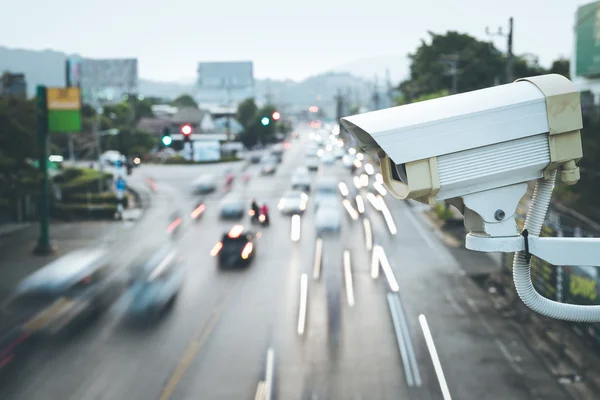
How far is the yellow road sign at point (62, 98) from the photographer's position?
2925 centimetres

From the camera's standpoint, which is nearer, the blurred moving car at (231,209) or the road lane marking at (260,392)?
the road lane marking at (260,392)

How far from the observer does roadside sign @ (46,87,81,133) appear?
96.2 feet

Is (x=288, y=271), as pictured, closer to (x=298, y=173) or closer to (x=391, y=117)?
(x=391, y=117)

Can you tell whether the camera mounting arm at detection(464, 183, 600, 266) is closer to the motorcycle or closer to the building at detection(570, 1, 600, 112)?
the motorcycle

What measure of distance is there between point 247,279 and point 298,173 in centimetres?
2776

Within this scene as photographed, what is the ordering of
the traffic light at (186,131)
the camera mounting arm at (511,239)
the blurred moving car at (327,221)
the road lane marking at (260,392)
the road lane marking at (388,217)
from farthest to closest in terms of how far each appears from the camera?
1. the road lane marking at (388,217)
2. the blurred moving car at (327,221)
3. the traffic light at (186,131)
4. the road lane marking at (260,392)
5. the camera mounting arm at (511,239)

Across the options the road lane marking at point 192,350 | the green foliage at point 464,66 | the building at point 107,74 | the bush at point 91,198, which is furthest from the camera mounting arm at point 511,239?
the building at point 107,74

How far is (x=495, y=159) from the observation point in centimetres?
454

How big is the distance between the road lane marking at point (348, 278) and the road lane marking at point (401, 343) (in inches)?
46.4

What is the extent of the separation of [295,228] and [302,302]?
13.8 m

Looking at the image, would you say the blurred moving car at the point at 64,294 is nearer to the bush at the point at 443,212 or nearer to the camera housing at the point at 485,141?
the camera housing at the point at 485,141

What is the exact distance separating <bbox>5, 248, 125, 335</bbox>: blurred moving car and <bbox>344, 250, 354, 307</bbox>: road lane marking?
7301mm

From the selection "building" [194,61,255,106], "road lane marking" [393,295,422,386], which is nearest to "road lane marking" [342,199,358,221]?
"road lane marking" [393,295,422,386]

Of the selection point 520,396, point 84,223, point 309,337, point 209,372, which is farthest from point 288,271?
point 84,223
